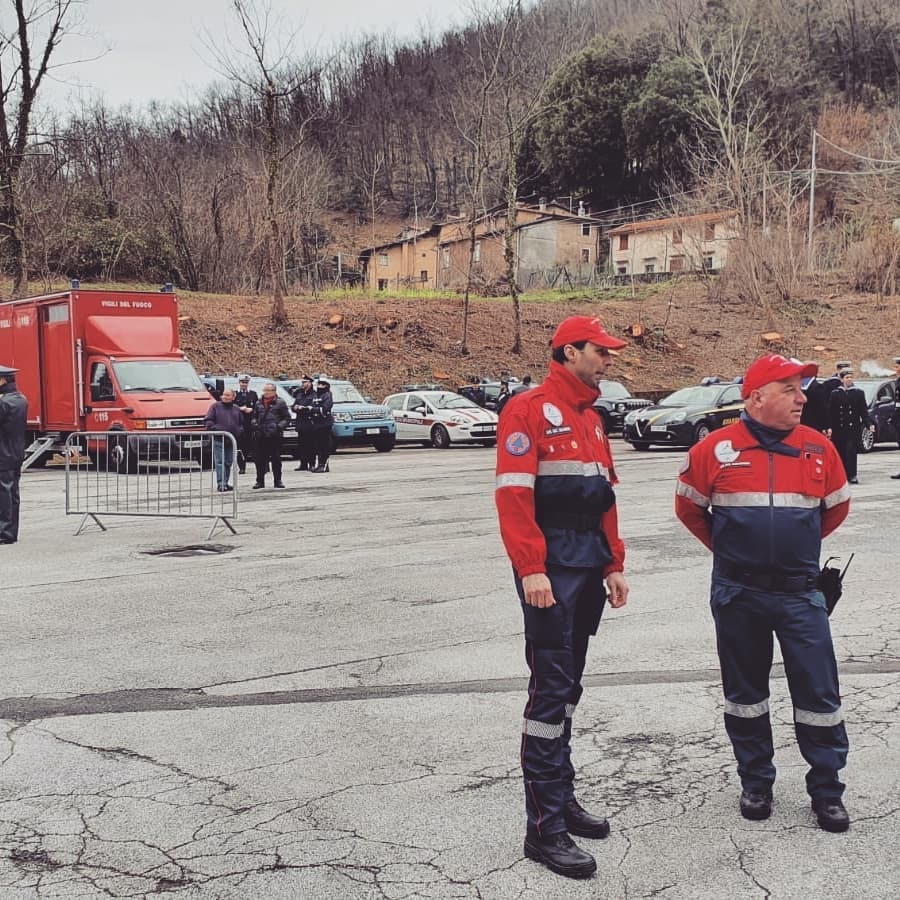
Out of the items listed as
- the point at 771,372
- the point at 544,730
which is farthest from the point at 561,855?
the point at 771,372

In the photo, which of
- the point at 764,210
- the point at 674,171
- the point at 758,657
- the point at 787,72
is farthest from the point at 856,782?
the point at 787,72

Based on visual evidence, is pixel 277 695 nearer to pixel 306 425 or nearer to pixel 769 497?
pixel 769 497

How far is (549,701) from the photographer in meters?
3.75

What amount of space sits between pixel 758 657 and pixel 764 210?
43686 mm

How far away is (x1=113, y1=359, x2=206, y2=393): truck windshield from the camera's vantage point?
64.6ft

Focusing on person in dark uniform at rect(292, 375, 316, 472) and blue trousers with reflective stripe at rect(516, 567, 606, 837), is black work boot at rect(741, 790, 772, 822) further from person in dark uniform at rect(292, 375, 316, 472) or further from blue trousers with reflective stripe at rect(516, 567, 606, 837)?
person in dark uniform at rect(292, 375, 316, 472)

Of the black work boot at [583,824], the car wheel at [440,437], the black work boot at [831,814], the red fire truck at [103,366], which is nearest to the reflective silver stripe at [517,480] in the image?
the black work boot at [583,824]

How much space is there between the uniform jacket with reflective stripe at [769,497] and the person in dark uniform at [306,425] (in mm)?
15067

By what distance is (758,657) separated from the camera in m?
4.13

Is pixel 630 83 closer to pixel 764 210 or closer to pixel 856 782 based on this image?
pixel 764 210

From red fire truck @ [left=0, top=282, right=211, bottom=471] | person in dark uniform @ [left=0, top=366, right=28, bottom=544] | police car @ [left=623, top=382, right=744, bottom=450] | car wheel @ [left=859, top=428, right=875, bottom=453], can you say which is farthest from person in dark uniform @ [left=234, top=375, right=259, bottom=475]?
car wheel @ [left=859, top=428, right=875, bottom=453]

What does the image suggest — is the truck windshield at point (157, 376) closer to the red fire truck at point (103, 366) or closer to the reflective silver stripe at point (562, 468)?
the red fire truck at point (103, 366)

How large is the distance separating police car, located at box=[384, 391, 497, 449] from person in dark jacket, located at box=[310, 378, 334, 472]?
676 centimetres

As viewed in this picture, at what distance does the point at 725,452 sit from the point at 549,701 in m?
1.23
